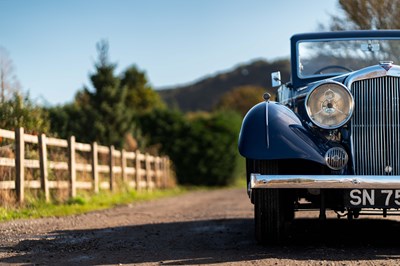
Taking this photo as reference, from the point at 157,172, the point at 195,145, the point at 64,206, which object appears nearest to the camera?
the point at 64,206

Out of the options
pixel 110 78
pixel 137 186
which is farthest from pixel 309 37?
pixel 110 78

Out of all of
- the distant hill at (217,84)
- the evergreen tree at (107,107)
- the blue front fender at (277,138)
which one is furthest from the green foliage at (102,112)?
the distant hill at (217,84)

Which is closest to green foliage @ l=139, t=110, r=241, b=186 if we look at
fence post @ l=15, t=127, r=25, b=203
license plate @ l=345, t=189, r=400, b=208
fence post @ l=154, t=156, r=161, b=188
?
fence post @ l=154, t=156, r=161, b=188

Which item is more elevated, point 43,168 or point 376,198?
point 43,168

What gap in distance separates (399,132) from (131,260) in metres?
2.58

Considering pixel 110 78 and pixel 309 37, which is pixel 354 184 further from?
pixel 110 78

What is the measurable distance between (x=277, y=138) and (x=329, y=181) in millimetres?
635

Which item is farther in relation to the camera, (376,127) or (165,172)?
(165,172)

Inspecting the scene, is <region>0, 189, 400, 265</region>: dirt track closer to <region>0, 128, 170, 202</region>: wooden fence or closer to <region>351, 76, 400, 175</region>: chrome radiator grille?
Result: <region>351, 76, 400, 175</region>: chrome radiator grille

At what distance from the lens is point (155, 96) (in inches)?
2067

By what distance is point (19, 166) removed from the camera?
10.5m

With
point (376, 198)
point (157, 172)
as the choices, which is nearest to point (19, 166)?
point (376, 198)

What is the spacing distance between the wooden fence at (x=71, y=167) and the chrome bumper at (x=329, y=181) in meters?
5.78

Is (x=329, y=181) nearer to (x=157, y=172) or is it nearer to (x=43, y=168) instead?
(x=43, y=168)
